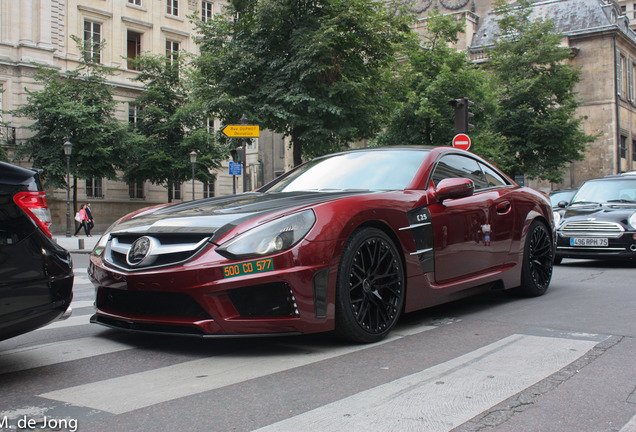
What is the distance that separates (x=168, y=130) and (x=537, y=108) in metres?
20.1

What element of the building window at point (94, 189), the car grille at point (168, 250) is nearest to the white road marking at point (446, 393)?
the car grille at point (168, 250)

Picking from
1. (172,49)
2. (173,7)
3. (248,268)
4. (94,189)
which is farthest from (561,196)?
(173,7)

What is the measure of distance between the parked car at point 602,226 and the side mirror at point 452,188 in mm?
6121

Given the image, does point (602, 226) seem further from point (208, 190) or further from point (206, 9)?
point (206, 9)

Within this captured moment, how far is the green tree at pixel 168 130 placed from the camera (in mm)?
33938

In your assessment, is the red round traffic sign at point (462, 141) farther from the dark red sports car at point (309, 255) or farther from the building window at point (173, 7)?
the building window at point (173, 7)

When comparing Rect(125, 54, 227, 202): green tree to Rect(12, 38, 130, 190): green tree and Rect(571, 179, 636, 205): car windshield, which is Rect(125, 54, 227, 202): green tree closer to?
Rect(12, 38, 130, 190): green tree

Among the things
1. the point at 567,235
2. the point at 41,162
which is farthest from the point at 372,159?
the point at 41,162

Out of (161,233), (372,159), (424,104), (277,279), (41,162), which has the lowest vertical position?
(277,279)

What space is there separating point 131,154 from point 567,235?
85.7ft

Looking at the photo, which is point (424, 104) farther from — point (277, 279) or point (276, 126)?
point (277, 279)

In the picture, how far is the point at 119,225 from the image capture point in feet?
14.6

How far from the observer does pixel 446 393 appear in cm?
306

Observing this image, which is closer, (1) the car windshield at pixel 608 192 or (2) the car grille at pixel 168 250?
→ (2) the car grille at pixel 168 250
